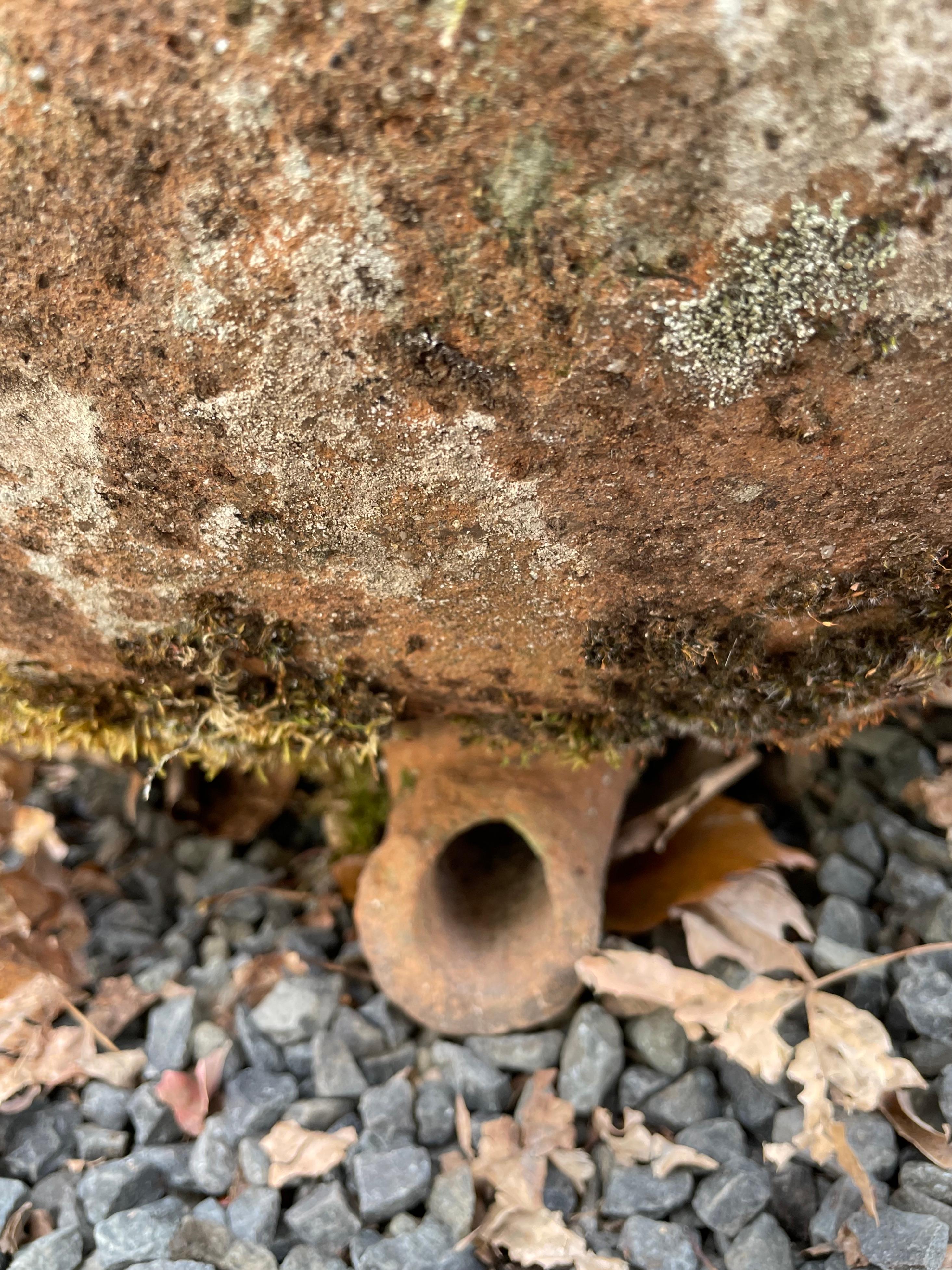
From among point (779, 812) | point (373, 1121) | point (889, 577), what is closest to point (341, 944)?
point (373, 1121)

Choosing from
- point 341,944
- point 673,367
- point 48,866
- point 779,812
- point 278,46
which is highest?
point 278,46

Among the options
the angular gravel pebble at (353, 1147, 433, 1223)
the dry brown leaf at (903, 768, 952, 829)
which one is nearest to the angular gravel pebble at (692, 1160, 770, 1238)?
the angular gravel pebble at (353, 1147, 433, 1223)

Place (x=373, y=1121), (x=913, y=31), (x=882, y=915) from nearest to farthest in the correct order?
(x=913, y=31) < (x=373, y=1121) < (x=882, y=915)

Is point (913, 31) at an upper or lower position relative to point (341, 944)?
upper

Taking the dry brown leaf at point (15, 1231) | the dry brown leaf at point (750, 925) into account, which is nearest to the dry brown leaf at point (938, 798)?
the dry brown leaf at point (750, 925)

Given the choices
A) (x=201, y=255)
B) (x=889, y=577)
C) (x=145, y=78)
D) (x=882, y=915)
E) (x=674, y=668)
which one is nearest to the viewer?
(x=145, y=78)

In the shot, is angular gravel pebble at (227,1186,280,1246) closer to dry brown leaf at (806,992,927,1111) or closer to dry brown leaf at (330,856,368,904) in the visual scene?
dry brown leaf at (330,856,368,904)

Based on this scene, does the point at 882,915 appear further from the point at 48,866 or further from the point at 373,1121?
the point at 48,866
